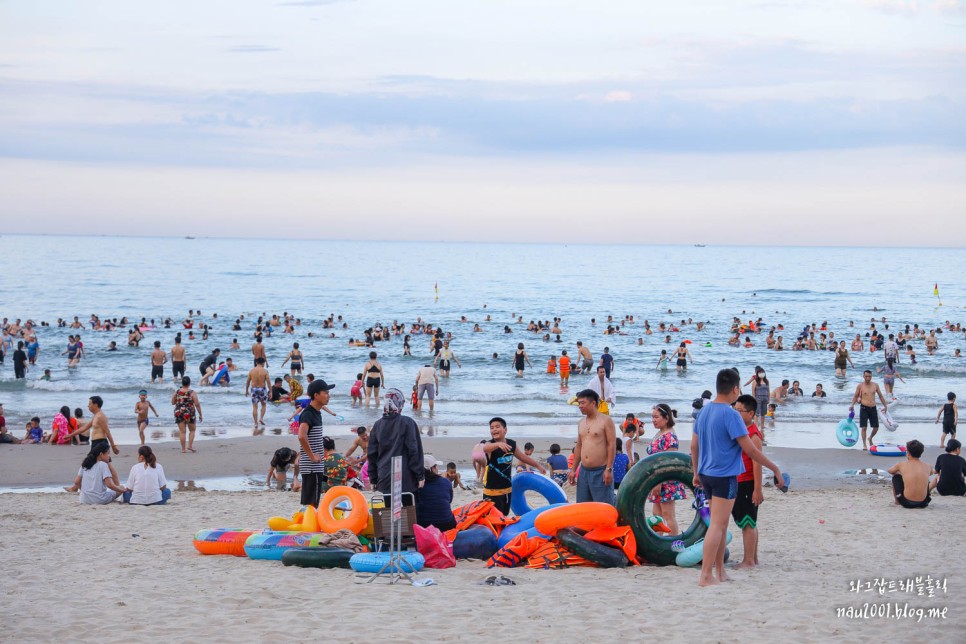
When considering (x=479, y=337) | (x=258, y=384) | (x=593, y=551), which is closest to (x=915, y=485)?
(x=593, y=551)

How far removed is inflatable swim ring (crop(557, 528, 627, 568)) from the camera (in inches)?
286

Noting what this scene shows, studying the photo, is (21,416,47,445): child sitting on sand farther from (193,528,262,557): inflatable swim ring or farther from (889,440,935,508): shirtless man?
(889,440,935,508): shirtless man

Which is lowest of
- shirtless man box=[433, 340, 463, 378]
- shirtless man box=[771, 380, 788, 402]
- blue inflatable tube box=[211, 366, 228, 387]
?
shirtless man box=[771, 380, 788, 402]

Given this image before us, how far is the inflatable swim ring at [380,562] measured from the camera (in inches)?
272

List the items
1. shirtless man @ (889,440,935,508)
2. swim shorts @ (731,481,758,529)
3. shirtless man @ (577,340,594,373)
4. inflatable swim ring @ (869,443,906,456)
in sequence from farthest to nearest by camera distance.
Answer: shirtless man @ (577,340,594,373), inflatable swim ring @ (869,443,906,456), shirtless man @ (889,440,935,508), swim shorts @ (731,481,758,529)

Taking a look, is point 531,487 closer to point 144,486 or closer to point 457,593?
point 457,593

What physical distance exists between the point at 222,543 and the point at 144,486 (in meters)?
3.39

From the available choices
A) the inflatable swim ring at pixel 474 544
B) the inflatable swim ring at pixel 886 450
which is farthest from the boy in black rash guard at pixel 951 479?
the inflatable swim ring at pixel 474 544

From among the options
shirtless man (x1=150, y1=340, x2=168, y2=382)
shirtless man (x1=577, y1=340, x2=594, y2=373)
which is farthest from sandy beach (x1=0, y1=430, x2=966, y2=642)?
shirtless man (x1=577, y1=340, x2=594, y2=373)

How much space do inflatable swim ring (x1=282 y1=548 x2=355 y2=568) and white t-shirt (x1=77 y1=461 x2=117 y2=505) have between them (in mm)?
4533

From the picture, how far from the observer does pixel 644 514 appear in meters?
7.35

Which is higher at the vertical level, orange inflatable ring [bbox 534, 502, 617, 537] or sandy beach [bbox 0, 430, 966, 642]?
orange inflatable ring [bbox 534, 502, 617, 537]

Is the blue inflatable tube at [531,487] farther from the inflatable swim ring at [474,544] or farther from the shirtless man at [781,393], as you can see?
the shirtless man at [781,393]

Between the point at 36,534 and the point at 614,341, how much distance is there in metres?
31.9
